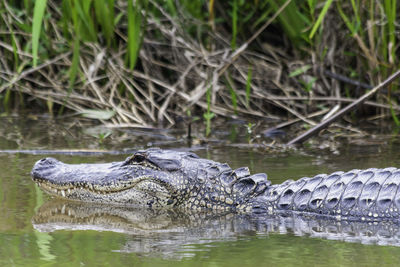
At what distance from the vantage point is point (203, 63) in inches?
288

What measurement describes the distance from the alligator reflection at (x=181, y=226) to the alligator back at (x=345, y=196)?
93mm

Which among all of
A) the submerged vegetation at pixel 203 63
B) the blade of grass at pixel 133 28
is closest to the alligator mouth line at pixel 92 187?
the blade of grass at pixel 133 28

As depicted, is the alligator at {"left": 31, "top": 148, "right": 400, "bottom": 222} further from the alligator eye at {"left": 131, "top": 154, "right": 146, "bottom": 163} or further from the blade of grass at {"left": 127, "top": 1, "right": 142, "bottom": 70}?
the blade of grass at {"left": 127, "top": 1, "right": 142, "bottom": 70}

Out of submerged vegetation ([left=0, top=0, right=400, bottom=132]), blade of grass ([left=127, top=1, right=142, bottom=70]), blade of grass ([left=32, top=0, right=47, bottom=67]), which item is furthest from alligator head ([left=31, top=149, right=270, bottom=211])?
submerged vegetation ([left=0, top=0, right=400, bottom=132])

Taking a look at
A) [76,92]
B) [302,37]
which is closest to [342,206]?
[302,37]

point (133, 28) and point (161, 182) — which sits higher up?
point (133, 28)

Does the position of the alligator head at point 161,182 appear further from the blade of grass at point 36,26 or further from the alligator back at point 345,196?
the blade of grass at point 36,26

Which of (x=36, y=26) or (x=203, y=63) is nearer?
(x=36, y=26)

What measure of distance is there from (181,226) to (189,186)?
53 cm

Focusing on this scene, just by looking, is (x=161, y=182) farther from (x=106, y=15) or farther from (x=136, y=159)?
(x=106, y=15)

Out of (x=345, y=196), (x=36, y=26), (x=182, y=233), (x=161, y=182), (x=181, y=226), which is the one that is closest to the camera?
(x=182, y=233)

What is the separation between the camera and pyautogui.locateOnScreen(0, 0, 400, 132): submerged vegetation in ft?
23.5

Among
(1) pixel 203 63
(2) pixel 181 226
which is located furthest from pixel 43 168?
(1) pixel 203 63

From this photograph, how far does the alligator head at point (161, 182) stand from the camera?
459 centimetres
